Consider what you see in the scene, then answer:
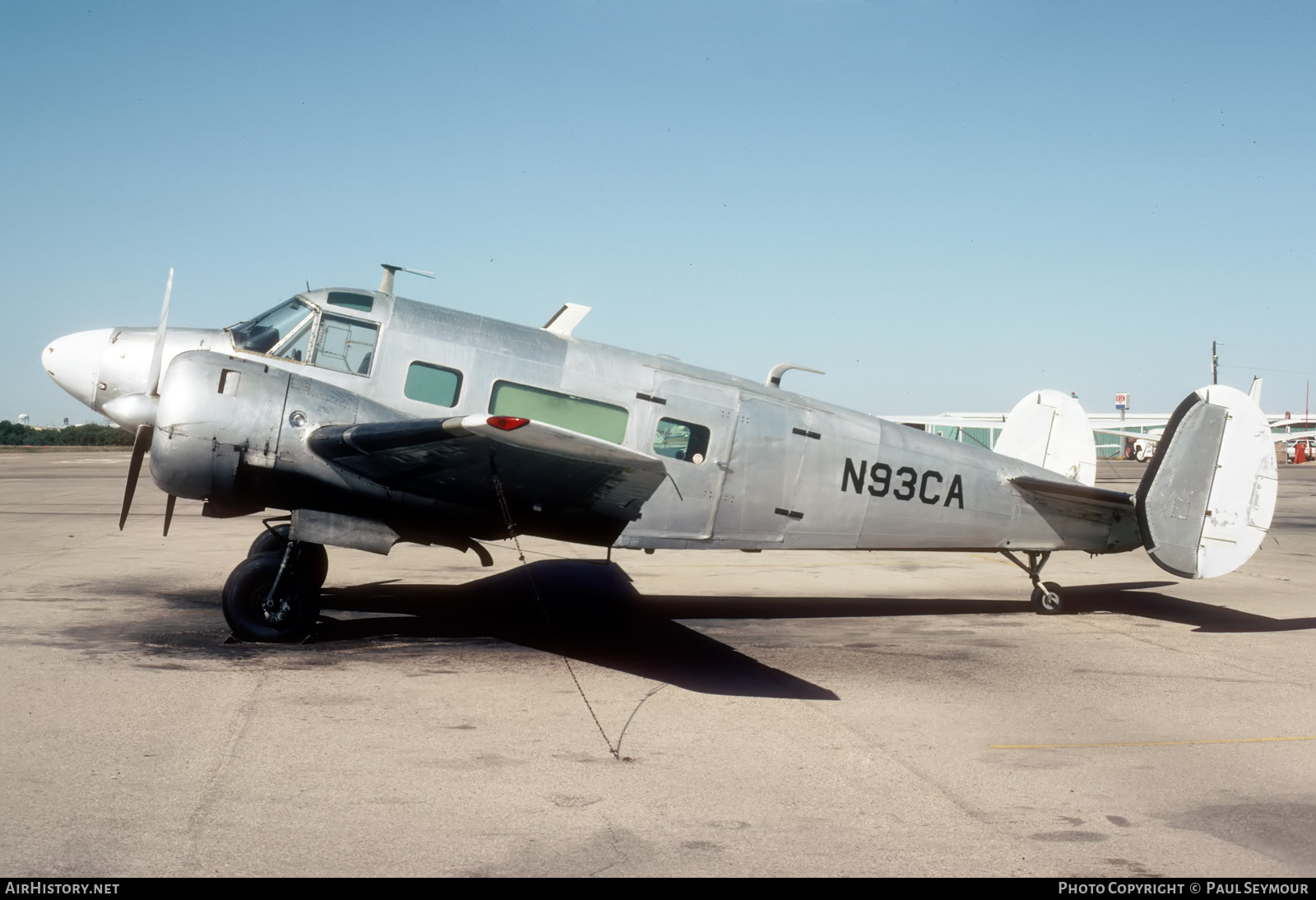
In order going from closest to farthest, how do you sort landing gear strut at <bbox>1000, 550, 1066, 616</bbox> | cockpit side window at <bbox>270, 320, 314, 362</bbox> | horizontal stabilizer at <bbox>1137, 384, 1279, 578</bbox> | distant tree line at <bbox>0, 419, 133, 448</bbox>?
cockpit side window at <bbox>270, 320, 314, 362</bbox> < horizontal stabilizer at <bbox>1137, 384, 1279, 578</bbox> < landing gear strut at <bbox>1000, 550, 1066, 616</bbox> < distant tree line at <bbox>0, 419, 133, 448</bbox>

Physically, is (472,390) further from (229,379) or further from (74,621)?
(74,621)

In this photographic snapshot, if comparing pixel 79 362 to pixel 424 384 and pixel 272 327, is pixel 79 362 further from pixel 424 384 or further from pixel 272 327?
pixel 424 384

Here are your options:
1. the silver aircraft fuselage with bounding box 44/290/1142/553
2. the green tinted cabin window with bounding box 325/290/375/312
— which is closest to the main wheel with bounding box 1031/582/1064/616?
the silver aircraft fuselage with bounding box 44/290/1142/553

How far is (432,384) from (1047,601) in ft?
26.6

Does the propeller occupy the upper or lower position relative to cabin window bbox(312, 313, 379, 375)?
lower

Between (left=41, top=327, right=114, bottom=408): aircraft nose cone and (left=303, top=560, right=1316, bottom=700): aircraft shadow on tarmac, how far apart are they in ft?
11.1

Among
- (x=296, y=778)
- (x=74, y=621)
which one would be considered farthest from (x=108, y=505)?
(x=296, y=778)

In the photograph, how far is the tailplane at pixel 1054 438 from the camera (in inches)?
491

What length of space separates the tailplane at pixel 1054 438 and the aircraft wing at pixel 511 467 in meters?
5.81

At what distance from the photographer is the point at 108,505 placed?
24469 mm

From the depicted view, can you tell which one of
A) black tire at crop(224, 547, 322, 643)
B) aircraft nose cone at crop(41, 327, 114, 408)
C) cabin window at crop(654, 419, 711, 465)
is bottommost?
black tire at crop(224, 547, 322, 643)

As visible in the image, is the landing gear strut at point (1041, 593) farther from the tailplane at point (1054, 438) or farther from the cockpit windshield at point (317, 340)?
the cockpit windshield at point (317, 340)

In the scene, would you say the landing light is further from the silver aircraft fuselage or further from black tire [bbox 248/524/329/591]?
black tire [bbox 248/524/329/591]

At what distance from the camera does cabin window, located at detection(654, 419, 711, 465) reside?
1011cm
